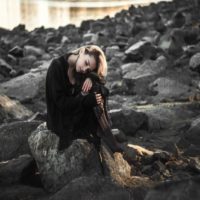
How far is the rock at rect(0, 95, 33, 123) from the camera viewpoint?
9404 mm

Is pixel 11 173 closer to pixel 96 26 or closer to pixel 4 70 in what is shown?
pixel 4 70

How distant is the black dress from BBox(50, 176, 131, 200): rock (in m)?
0.72

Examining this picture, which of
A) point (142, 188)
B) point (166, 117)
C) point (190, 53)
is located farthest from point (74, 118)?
point (190, 53)

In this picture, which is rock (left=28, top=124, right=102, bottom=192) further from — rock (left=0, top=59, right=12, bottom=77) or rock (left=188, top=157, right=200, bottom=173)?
rock (left=0, top=59, right=12, bottom=77)

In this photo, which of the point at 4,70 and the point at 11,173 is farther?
the point at 4,70

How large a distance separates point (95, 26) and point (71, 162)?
22.9 m

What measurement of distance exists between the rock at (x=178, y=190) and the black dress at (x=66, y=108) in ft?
4.75

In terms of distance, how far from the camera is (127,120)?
8312mm

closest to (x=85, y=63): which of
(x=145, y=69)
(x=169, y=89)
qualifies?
(x=169, y=89)

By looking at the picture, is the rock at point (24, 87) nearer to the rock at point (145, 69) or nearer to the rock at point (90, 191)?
the rock at point (145, 69)

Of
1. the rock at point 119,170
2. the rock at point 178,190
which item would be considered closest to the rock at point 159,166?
the rock at point 119,170

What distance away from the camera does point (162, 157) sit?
22.0 feet

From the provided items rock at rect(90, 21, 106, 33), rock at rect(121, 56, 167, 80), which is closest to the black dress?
rock at rect(121, 56, 167, 80)

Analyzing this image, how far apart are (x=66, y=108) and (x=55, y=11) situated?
1840 inches
